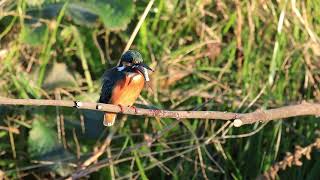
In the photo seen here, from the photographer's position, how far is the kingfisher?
6.84 ft

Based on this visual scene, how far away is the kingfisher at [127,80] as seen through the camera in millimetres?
2084

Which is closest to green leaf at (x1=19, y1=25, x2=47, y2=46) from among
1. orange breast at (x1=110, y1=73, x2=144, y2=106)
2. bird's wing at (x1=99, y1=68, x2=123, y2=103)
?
bird's wing at (x1=99, y1=68, x2=123, y2=103)

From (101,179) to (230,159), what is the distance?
567mm

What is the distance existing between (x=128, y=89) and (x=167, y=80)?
131 cm

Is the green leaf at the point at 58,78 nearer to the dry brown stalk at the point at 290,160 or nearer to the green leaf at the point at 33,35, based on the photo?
the green leaf at the point at 33,35

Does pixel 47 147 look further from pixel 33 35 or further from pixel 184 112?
pixel 184 112

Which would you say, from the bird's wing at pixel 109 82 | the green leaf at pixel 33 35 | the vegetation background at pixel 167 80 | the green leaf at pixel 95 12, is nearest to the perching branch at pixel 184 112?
the bird's wing at pixel 109 82

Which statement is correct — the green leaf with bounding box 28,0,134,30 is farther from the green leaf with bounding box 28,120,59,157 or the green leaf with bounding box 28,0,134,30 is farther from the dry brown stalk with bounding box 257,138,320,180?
the dry brown stalk with bounding box 257,138,320,180

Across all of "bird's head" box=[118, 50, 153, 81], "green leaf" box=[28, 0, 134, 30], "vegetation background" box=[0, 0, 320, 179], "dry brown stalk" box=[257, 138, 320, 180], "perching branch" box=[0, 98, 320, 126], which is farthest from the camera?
"green leaf" box=[28, 0, 134, 30]

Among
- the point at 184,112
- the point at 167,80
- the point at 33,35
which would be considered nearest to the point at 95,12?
the point at 33,35

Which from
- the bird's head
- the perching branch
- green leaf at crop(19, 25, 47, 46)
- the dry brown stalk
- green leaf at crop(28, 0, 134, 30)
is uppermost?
green leaf at crop(28, 0, 134, 30)

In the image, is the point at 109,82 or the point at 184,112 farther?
the point at 109,82

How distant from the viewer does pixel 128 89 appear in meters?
2.15

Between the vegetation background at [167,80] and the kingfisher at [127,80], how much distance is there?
0.79m
